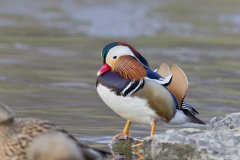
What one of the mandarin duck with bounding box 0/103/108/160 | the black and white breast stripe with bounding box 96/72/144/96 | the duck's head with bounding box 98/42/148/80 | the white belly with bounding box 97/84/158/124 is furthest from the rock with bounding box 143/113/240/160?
the mandarin duck with bounding box 0/103/108/160

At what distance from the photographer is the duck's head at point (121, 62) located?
28.3 feet

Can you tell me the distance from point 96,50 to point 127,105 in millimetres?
9344

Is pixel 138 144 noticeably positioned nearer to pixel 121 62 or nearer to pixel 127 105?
pixel 127 105

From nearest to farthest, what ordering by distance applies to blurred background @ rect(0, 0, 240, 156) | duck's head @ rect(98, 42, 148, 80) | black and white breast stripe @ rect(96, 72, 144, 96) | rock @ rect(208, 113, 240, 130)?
black and white breast stripe @ rect(96, 72, 144, 96) < duck's head @ rect(98, 42, 148, 80) < rock @ rect(208, 113, 240, 130) < blurred background @ rect(0, 0, 240, 156)

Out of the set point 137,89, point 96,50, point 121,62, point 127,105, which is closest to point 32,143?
point 127,105

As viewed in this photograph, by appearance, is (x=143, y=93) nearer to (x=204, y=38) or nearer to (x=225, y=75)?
(x=225, y=75)

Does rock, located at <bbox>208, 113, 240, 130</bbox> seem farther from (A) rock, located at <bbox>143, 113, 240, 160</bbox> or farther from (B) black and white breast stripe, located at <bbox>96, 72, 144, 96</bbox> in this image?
(B) black and white breast stripe, located at <bbox>96, 72, 144, 96</bbox>

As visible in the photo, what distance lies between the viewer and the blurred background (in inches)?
448

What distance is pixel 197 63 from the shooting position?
16.6m

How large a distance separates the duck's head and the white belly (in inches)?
8.7

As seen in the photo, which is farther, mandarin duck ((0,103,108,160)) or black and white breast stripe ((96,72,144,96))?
black and white breast stripe ((96,72,144,96))

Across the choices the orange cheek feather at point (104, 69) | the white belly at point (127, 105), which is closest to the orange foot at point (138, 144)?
the white belly at point (127, 105)

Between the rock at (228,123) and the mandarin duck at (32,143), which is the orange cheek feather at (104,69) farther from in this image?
the mandarin duck at (32,143)

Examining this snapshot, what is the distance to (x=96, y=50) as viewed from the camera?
17.8m
